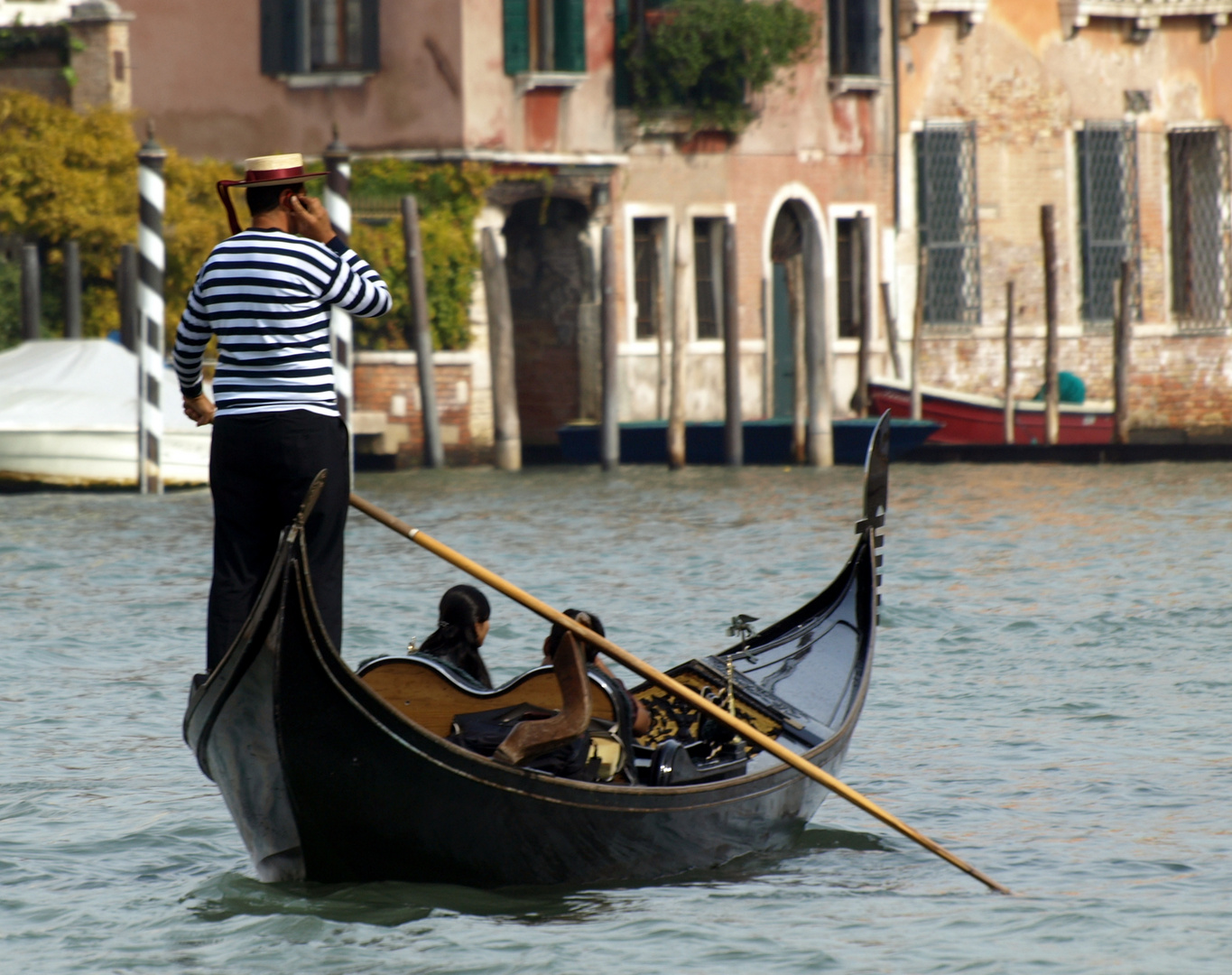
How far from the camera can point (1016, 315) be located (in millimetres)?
17875

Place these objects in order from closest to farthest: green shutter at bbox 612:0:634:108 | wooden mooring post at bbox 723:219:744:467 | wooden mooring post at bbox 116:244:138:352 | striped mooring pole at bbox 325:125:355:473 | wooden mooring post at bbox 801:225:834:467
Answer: striped mooring pole at bbox 325:125:355:473 < wooden mooring post at bbox 116:244:138:352 < wooden mooring post at bbox 723:219:744:467 < wooden mooring post at bbox 801:225:834:467 < green shutter at bbox 612:0:634:108

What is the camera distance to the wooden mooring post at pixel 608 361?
47.3ft

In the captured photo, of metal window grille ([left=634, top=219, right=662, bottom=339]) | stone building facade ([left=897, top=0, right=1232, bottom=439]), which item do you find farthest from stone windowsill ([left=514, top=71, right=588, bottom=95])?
stone building facade ([left=897, top=0, right=1232, bottom=439])

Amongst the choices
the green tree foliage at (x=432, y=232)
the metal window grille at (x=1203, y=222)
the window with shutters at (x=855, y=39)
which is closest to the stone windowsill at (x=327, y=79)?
the green tree foliage at (x=432, y=232)

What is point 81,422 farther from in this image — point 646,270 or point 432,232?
point 646,270

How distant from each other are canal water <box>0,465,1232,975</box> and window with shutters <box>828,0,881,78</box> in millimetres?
5539

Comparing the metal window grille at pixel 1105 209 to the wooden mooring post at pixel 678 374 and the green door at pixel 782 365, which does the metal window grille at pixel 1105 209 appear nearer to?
the green door at pixel 782 365

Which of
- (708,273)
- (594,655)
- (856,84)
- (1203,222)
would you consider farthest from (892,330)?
(594,655)

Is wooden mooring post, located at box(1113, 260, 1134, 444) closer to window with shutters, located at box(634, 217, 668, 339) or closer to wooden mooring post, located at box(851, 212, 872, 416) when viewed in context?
wooden mooring post, located at box(851, 212, 872, 416)

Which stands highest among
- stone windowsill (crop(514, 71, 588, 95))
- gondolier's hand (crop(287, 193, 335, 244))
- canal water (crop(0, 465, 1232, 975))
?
stone windowsill (crop(514, 71, 588, 95))

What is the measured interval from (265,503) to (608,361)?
10.2 meters

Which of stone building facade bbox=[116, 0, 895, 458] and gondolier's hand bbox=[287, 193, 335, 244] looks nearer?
gondolier's hand bbox=[287, 193, 335, 244]

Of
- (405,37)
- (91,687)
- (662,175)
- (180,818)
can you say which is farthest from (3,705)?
(662,175)

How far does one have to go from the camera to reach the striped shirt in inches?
171
